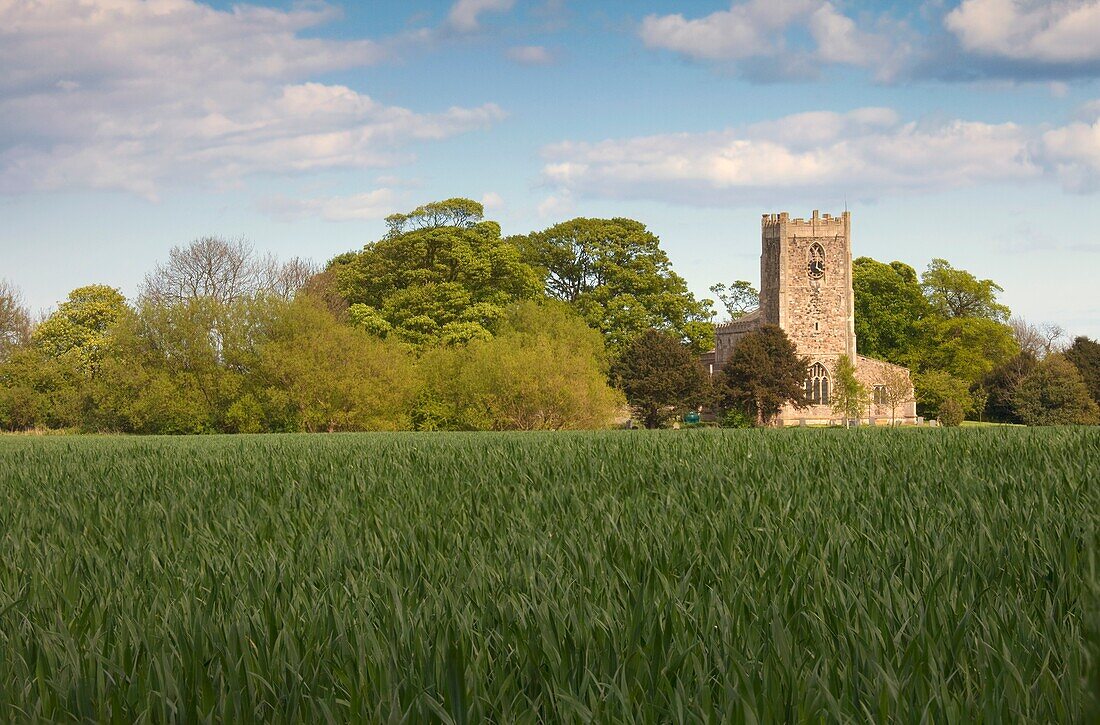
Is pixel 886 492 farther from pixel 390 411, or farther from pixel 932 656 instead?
pixel 390 411

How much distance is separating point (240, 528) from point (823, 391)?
2530 inches

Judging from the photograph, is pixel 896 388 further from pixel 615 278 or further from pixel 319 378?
pixel 319 378

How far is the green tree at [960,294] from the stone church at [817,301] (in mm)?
7391

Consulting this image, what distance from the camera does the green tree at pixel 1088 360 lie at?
6656 cm

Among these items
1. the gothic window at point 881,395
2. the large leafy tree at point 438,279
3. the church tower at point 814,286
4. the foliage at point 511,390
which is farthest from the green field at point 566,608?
the church tower at point 814,286

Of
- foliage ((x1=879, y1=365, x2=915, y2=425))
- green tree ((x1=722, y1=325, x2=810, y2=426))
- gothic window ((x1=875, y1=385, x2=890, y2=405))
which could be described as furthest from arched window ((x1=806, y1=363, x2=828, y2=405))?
green tree ((x1=722, y1=325, x2=810, y2=426))

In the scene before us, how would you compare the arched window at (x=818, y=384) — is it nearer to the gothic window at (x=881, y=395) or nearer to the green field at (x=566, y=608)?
the gothic window at (x=881, y=395)

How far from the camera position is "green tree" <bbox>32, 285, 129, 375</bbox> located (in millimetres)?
50000

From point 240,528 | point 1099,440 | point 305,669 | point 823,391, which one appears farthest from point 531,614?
point 823,391

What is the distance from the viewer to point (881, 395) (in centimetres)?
6506

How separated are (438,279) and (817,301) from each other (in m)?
28.3

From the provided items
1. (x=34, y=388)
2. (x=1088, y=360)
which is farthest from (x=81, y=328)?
(x=1088, y=360)

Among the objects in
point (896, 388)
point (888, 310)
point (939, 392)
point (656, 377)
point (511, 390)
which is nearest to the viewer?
point (511, 390)

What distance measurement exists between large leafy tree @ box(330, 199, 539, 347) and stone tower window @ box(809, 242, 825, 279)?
22.5 metres
